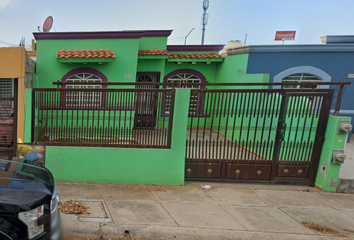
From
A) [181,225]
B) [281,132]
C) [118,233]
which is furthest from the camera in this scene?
[281,132]

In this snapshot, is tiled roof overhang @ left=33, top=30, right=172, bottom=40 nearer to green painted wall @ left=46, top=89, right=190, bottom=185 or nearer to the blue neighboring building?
the blue neighboring building

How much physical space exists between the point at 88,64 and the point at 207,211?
22.6 ft

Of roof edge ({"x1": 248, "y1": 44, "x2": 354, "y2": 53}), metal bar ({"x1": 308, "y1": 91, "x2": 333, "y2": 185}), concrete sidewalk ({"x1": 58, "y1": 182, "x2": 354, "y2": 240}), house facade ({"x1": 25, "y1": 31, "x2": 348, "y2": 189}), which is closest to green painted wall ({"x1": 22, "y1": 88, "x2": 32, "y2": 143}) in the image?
house facade ({"x1": 25, "y1": 31, "x2": 348, "y2": 189})

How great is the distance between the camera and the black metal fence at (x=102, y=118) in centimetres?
478

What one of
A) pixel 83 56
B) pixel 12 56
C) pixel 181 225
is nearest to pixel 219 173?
pixel 181 225

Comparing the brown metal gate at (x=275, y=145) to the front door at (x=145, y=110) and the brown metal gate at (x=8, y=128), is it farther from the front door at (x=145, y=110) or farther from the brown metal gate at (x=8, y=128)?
the brown metal gate at (x=8, y=128)

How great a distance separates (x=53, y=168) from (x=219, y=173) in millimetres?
3573

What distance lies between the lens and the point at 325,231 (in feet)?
11.6

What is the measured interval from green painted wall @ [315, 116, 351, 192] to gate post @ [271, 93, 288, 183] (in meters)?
0.98

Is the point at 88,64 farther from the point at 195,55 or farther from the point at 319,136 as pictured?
the point at 319,136

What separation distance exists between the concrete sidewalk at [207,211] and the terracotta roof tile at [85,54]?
4770 mm

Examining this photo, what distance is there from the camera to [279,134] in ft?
16.9

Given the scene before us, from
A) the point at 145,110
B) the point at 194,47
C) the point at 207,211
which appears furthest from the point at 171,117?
the point at 194,47

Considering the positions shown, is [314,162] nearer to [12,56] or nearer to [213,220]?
[213,220]
